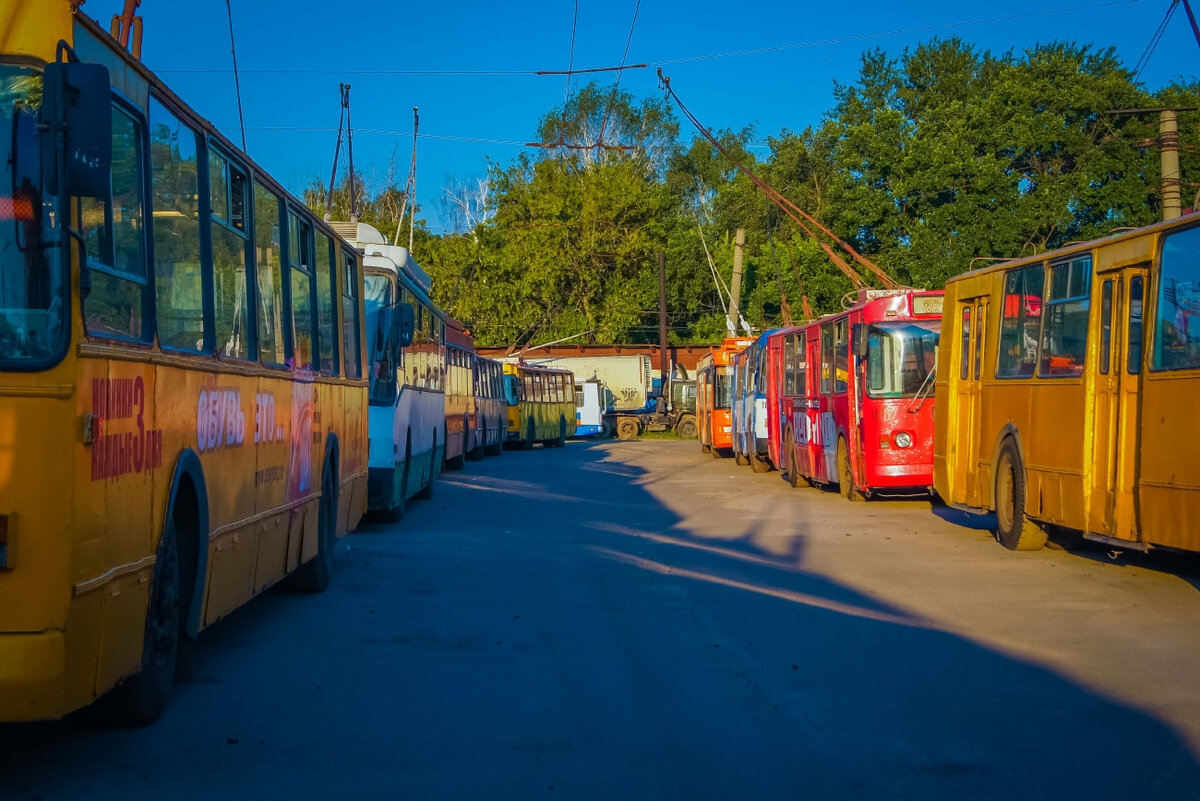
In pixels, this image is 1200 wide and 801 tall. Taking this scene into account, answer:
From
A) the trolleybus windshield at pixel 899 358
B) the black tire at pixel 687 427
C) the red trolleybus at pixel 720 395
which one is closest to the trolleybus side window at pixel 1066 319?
the trolleybus windshield at pixel 899 358

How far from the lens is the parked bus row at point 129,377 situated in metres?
4.57

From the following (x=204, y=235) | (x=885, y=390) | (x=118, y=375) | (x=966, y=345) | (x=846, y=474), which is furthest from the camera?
(x=846, y=474)

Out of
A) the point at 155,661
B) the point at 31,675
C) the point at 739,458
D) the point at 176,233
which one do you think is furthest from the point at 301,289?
the point at 739,458

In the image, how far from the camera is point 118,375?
5137 mm

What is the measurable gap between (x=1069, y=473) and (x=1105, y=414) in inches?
29.4

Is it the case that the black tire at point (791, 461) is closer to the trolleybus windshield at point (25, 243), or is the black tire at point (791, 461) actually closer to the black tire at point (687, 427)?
the trolleybus windshield at point (25, 243)

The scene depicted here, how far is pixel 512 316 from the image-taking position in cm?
6475

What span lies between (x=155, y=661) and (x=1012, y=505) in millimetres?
9195

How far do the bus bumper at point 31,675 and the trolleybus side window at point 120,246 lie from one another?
113 centimetres

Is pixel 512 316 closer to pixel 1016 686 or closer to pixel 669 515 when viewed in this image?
pixel 669 515

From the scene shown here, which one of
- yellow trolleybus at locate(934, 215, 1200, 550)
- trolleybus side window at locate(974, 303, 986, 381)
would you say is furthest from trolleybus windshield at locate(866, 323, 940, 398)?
trolleybus side window at locate(974, 303, 986, 381)

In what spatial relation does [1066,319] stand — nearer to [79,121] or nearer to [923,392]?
[923,392]

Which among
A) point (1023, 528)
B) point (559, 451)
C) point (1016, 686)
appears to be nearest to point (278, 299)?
point (1016, 686)

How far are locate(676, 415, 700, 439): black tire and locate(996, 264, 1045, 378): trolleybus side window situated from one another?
3995 cm
